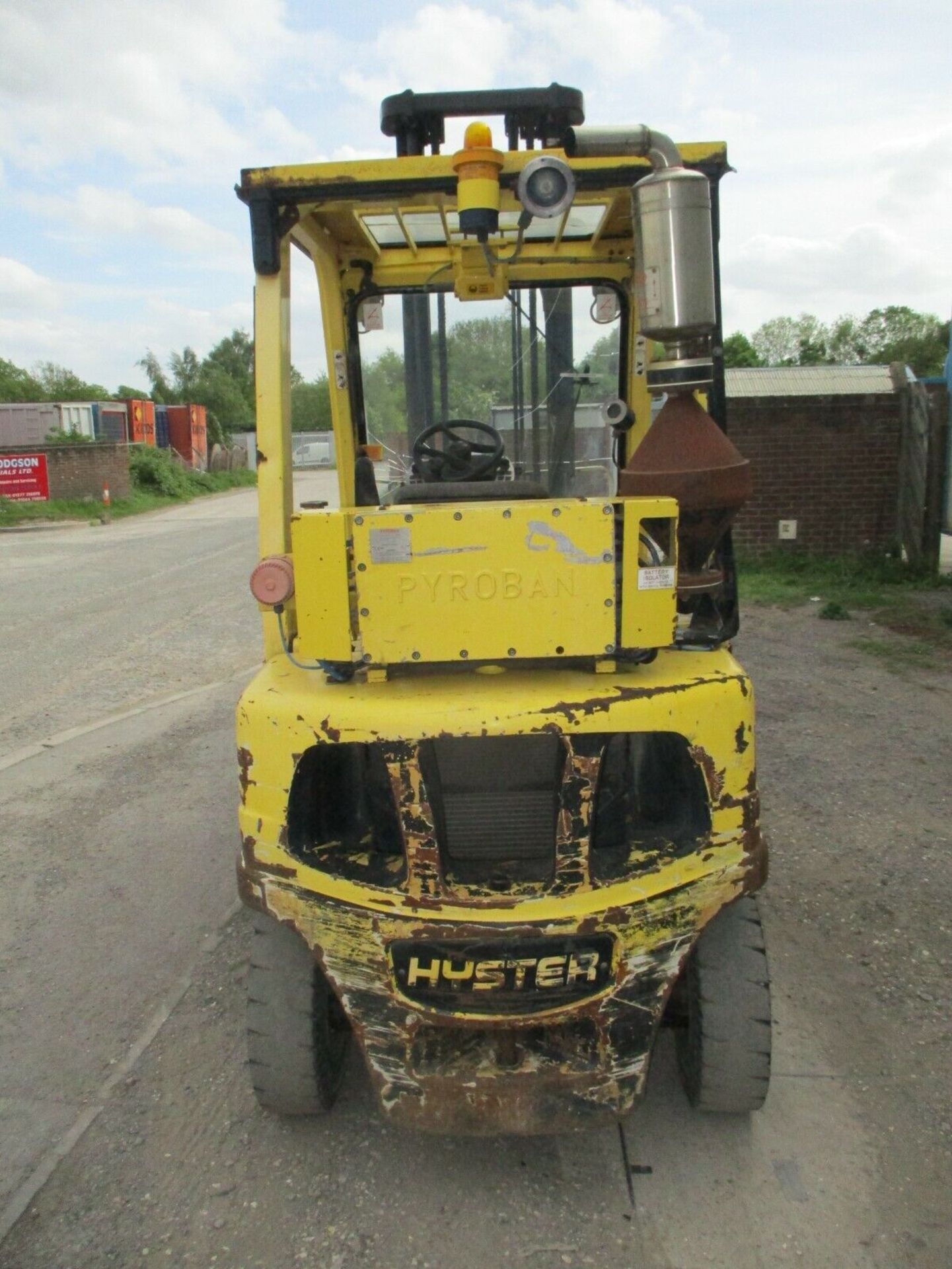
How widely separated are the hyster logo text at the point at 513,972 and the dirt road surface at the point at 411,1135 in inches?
23.0

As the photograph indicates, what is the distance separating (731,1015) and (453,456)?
2095 mm

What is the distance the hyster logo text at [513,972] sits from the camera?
253 centimetres

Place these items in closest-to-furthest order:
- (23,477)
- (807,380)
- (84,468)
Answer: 1. (807,380)
2. (23,477)
3. (84,468)

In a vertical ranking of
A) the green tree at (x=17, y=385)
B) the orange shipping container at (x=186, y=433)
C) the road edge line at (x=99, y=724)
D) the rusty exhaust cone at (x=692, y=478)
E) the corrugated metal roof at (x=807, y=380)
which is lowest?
the road edge line at (x=99, y=724)

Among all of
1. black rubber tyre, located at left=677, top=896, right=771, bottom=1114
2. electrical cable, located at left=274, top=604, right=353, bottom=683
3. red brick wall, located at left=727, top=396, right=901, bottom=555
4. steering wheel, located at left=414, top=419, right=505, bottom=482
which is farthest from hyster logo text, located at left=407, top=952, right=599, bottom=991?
red brick wall, located at left=727, top=396, right=901, bottom=555

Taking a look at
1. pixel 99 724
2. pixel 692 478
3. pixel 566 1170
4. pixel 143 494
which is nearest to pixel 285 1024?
pixel 566 1170

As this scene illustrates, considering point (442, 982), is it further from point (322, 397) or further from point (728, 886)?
point (322, 397)

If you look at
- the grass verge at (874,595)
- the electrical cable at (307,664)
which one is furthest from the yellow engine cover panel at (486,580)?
the grass verge at (874,595)

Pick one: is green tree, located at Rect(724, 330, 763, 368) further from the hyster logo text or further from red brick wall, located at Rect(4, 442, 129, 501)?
the hyster logo text

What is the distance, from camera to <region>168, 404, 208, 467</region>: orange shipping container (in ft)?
144

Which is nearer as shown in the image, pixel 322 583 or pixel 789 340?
pixel 322 583

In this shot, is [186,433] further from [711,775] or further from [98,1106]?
[711,775]

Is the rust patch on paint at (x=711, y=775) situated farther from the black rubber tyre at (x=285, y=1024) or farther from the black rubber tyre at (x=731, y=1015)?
the black rubber tyre at (x=285, y=1024)

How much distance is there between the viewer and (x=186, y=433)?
145 ft
